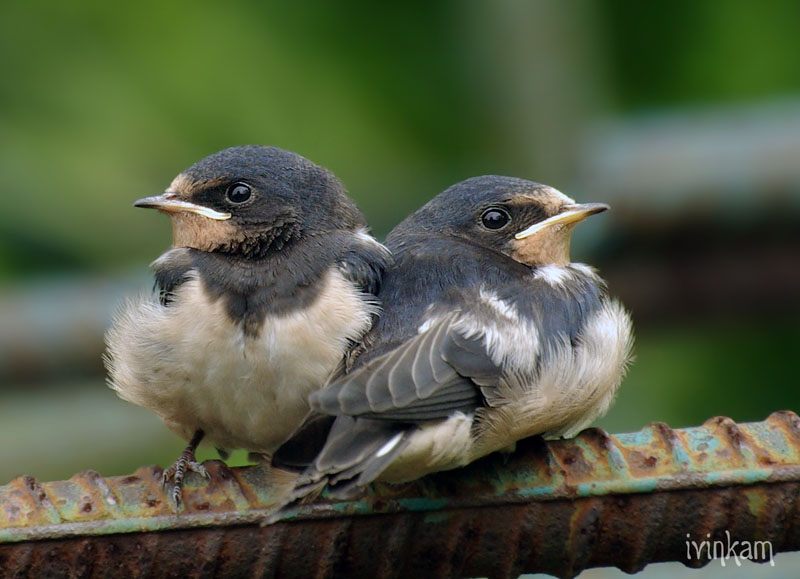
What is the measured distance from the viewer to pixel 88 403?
16.2ft

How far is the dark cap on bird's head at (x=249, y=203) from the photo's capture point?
9.20ft

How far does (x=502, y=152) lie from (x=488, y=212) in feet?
9.72

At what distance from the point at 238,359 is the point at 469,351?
0.40 meters

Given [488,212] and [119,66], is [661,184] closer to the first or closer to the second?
[488,212]

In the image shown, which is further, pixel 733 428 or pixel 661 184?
pixel 661 184

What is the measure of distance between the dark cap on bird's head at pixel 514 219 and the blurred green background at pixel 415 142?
1197mm

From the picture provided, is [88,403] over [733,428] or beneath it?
beneath

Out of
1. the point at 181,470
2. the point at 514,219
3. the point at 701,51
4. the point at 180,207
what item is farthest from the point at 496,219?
the point at 701,51

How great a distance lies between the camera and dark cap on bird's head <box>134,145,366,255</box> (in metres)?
2.80

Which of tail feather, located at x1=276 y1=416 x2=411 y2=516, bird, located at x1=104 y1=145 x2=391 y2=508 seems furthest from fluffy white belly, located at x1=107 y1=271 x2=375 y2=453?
tail feather, located at x1=276 y1=416 x2=411 y2=516

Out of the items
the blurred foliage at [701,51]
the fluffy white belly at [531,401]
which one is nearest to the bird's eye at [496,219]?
the fluffy white belly at [531,401]

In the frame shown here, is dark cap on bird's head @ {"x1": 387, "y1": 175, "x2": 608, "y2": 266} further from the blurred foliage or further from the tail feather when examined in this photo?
the blurred foliage

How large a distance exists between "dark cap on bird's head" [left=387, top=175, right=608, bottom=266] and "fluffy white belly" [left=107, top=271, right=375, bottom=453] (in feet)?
1.18

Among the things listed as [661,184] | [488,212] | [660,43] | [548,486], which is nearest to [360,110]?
[660,43]
